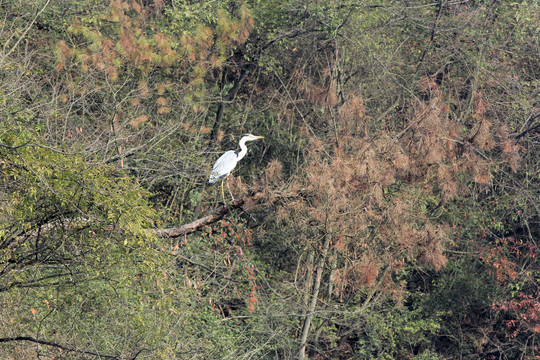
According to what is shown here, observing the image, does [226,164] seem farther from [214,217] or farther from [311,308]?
[311,308]

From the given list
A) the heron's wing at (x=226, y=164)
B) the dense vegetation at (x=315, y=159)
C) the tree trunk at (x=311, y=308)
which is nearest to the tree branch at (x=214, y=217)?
the dense vegetation at (x=315, y=159)

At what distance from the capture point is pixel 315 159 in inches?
377

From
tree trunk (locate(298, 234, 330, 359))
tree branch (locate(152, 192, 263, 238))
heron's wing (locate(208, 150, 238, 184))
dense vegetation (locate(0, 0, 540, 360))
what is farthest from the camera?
tree trunk (locate(298, 234, 330, 359))

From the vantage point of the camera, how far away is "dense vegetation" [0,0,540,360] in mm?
8680

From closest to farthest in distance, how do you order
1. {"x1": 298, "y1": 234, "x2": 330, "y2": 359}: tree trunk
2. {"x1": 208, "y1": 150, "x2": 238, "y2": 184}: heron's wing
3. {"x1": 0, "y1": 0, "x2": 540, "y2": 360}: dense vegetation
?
{"x1": 0, "y1": 0, "x2": 540, "y2": 360}: dense vegetation < {"x1": 208, "y1": 150, "x2": 238, "y2": 184}: heron's wing < {"x1": 298, "y1": 234, "x2": 330, "y2": 359}: tree trunk

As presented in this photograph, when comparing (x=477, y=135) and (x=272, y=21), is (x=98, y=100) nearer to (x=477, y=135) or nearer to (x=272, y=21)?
(x=272, y=21)

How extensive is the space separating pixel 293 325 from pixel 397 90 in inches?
157

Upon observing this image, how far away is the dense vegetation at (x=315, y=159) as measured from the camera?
28.5 ft

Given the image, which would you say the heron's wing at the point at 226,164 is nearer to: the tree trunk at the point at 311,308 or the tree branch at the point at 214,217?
the tree branch at the point at 214,217

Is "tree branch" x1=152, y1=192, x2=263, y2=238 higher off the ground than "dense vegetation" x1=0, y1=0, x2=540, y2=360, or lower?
higher

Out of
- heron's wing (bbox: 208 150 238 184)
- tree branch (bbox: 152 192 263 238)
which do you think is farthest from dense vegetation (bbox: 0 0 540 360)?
tree branch (bbox: 152 192 263 238)

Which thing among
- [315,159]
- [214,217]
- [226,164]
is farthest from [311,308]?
[214,217]

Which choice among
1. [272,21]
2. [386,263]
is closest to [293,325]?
[386,263]

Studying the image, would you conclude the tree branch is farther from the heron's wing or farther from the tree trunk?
the tree trunk
